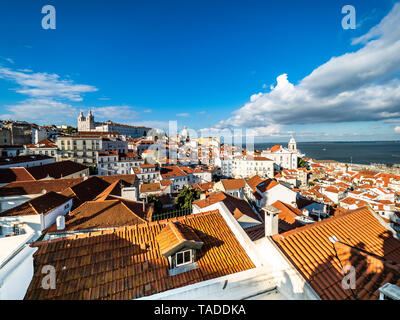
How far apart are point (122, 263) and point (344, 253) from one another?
6.12m

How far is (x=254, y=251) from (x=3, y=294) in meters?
5.62

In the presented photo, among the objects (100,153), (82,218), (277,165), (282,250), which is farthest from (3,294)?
(277,165)

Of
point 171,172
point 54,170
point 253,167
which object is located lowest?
point 253,167

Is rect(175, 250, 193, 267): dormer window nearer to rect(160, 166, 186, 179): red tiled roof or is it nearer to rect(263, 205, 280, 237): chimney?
rect(263, 205, 280, 237): chimney

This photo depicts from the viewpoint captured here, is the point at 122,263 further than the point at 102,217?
No

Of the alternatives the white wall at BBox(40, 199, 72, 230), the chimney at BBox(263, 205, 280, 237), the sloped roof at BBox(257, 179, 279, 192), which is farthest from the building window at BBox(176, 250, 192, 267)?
the sloped roof at BBox(257, 179, 279, 192)

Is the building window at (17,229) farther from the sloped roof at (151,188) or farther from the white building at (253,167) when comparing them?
the white building at (253,167)

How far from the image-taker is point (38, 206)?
14.2 metres

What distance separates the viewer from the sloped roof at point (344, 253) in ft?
14.2

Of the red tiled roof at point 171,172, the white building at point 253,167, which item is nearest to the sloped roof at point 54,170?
the red tiled roof at point 171,172

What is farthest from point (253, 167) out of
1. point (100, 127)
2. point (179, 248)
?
point (100, 127)

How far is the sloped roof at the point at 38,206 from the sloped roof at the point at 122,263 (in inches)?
455

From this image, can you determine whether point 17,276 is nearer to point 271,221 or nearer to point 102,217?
point 271,221

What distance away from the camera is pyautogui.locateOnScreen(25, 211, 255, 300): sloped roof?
4223mm
